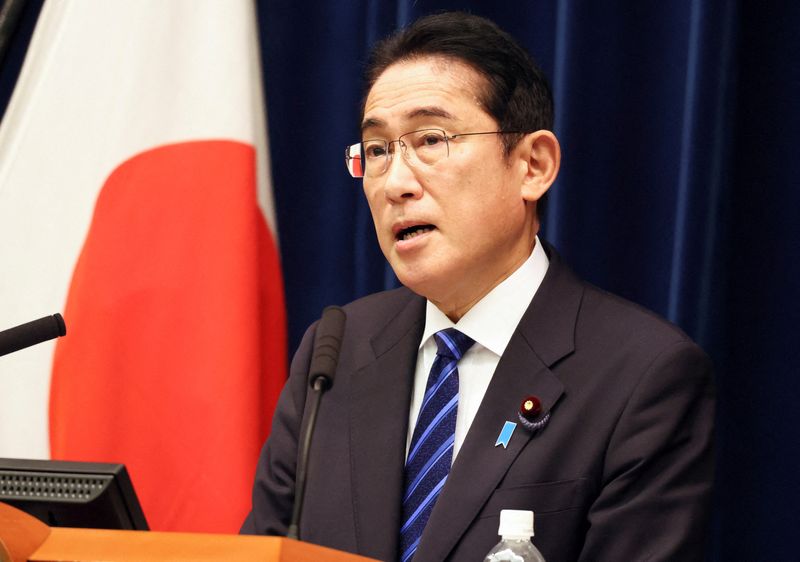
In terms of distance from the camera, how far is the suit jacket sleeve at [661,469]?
167cm

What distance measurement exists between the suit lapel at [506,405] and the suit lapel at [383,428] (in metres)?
0.12

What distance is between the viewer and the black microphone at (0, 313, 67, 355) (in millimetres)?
1386

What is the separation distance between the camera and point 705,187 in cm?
237

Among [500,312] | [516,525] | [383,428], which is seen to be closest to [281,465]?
[383,428]

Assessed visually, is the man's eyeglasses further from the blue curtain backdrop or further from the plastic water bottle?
the plastic water bottle

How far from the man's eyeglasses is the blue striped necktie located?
34cm

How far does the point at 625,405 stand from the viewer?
1788 millimetres

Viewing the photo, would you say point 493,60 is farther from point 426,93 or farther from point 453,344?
point 453,344

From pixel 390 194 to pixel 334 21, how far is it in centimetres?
95

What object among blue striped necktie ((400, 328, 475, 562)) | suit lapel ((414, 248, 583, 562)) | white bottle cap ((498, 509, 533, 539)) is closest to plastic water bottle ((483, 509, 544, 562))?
white bottle cap ((498, 509, 533, 539))

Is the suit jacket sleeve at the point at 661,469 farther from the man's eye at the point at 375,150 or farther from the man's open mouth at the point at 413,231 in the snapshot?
the man's eye at the point at 375,150

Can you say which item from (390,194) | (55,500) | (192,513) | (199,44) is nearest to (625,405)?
(390,194)

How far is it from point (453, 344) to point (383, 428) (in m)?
0.21

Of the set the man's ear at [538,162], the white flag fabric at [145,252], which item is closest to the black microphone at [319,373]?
the man's ear at [538,162]
